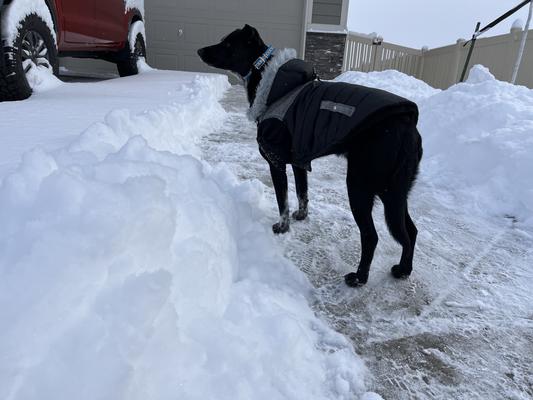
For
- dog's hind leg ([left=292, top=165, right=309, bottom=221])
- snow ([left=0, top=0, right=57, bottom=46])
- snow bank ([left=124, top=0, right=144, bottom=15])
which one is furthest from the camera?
snow bank ([left=124, top=0, right=144, bottom=15])

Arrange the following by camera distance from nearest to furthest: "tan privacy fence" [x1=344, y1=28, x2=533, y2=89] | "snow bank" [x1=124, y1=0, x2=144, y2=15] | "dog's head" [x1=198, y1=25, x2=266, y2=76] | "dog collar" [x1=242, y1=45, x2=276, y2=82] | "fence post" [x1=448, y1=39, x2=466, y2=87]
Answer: "dog collar" [x1=242, y1=45, x2=276, y2=82], "dog's head" [x1=198, y1=25, x2=266, y2=76], "snow bank" [x1=124, y1=0, x2=144, y2=15], "tan privacy fence" [x1=344, y1=28, x2=533, y2=89], "fence post" [x1=448, y1=39, x2=466, y2=87]

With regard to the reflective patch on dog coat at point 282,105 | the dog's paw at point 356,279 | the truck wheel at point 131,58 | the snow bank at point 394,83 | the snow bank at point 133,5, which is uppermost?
the snow bank at point 133,5

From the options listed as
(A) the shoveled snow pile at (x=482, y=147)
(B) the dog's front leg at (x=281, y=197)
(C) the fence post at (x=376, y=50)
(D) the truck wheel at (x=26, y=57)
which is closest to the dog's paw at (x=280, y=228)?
(B) the dog's front leg at (x=281, y=197)

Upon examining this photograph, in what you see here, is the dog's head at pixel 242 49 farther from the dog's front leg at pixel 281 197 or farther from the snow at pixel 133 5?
the snow at pixel 133 5

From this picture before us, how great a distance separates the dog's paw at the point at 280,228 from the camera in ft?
8.07

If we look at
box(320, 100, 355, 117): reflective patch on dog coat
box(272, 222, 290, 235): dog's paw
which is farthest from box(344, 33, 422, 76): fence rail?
box(320, 100, 355, 117): reflective patch on dog coat

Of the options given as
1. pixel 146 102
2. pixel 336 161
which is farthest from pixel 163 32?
pixel 336 161

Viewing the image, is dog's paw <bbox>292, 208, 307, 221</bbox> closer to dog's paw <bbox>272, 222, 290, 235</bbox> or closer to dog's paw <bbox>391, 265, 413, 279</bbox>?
dog's paw <bbox>272, 222, 290, 235</bbox>

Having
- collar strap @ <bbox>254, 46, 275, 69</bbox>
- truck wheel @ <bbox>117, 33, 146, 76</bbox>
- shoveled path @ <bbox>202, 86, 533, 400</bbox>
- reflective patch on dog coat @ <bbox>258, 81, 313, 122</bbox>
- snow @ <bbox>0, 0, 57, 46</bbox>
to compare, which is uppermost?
snow @ <bbox>0, 0, 57, 46</bbox>

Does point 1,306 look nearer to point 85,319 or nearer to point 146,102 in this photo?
point 85,319

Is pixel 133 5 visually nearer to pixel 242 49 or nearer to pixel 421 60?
pixel 242 49

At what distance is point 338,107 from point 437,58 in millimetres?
10189

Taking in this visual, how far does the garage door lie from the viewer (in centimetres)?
988

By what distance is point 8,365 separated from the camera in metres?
0.89
